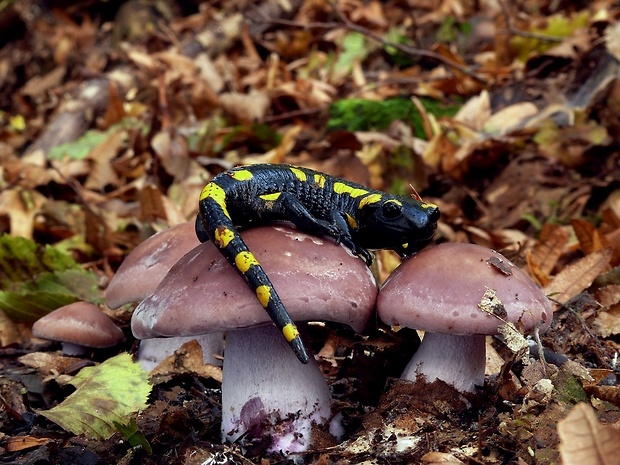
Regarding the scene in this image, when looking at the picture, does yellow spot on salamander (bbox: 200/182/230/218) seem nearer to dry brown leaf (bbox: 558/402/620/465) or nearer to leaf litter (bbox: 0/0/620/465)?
leaf litter (bbox: 0/0/620/465)

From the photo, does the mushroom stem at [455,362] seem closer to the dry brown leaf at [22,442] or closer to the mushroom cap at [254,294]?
the mushroom cap at [254,294]

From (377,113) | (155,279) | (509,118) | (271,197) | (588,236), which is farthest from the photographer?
(377,113)

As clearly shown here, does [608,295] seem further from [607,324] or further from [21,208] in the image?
[21,208]

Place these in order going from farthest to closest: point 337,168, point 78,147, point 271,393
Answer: point 78,147 → point 337,168 → point 271,393

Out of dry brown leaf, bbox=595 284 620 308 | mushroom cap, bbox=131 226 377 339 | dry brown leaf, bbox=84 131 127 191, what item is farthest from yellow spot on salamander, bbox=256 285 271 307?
dry brown leaf, bbox=84 131 127 191

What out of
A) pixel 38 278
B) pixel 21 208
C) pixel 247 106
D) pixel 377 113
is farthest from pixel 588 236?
pixel 21 208

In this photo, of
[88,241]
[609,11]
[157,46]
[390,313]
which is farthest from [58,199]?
[609,11]

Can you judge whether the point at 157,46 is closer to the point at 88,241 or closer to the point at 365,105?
the point at 365,105
